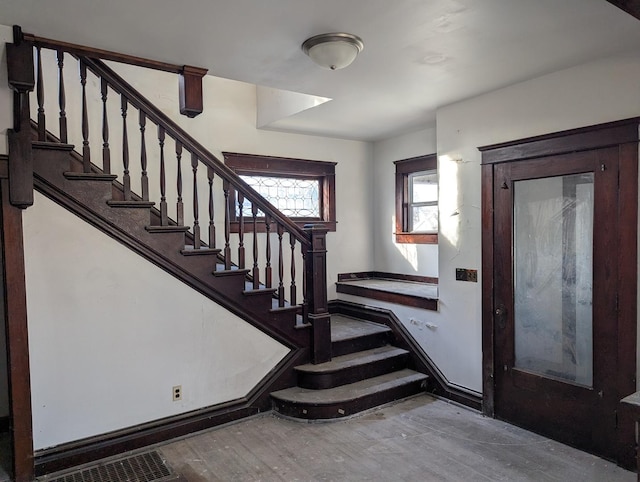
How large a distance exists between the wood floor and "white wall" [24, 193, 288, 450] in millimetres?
415

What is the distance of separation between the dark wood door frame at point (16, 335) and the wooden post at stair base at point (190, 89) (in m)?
1.17

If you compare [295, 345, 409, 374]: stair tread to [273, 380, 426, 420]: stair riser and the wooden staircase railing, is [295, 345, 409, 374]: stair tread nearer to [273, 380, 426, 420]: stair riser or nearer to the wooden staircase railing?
the wooden staircase railing

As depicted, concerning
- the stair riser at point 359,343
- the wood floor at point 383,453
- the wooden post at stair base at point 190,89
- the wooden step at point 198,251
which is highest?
the wooden post at stair base at point 190,89

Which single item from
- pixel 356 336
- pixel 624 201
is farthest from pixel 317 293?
pixel 624 201

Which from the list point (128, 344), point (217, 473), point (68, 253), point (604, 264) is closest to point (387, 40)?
point (604, 264)

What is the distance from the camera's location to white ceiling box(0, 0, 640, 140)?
2.11 m

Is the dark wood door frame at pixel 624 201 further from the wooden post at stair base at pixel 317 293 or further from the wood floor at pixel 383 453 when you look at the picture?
the wooden post at stair base at pixel 317 293

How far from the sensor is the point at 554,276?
316 centimetres

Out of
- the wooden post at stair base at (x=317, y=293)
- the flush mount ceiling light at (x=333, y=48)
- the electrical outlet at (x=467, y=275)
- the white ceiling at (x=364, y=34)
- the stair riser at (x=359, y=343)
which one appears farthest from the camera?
the stair riser at (x=359, y=343)

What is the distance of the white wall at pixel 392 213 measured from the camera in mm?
4828

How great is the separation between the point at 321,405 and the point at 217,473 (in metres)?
1.00

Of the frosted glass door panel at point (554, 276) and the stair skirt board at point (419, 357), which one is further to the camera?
the stair skirt board at point (419, 357)

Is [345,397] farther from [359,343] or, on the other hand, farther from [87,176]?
[87,176]

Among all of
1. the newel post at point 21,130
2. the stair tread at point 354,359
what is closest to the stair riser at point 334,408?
the stair tread at point 354,359
